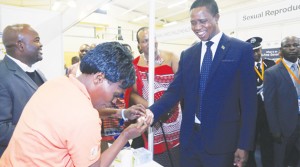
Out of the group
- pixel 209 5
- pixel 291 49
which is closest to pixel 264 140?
pixel 291 49

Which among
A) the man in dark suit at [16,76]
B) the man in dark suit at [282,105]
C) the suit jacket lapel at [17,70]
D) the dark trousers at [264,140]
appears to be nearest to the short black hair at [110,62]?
the man in dark suit at [16,76]

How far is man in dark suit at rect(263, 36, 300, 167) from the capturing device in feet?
9.21

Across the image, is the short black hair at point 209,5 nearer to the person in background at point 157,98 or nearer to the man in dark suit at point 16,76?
the person in background at point 157,98

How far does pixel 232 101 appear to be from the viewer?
136 centimetres

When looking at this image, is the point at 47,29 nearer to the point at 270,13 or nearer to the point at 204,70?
the point at 204,70

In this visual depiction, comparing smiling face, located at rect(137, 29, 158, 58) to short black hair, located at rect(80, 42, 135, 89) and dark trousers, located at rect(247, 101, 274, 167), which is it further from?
dark trousers, located at rect(247, 101, 274, 167)

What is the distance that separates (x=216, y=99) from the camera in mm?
1351

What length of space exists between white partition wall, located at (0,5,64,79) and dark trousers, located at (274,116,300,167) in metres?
3.58

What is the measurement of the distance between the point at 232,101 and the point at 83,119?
87 centimetres

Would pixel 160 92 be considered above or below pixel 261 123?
above

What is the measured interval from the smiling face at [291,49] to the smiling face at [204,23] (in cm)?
200

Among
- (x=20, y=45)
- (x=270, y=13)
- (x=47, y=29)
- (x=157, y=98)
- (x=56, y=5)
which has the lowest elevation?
(x=157, y=98)

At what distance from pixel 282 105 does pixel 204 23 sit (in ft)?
6.36

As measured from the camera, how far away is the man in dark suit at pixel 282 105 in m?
2.81
